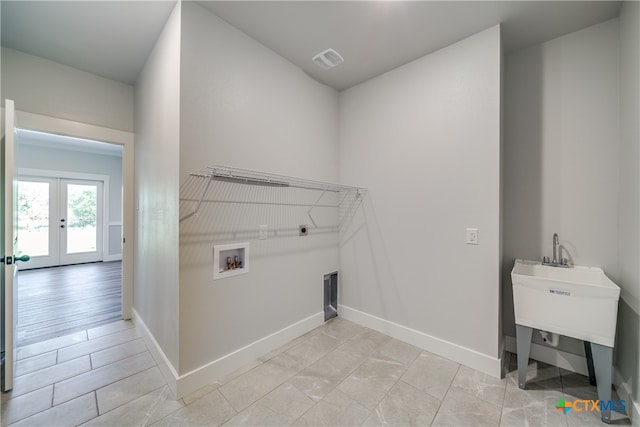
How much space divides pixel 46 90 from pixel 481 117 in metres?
3.96

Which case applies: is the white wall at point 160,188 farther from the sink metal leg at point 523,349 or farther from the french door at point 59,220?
the french door at point 59,220

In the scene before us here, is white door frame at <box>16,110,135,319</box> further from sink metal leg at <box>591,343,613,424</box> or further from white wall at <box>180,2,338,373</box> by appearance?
sink metal leg at <box>591,343,613,424</box>

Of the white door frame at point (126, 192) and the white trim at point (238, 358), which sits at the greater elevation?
the white door frame at point (126, 192)

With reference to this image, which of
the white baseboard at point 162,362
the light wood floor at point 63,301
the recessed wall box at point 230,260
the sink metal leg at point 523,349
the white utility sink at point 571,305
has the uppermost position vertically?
the recessed wall box at point 230,260

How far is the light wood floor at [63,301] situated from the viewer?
2.67m

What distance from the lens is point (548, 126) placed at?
2.13 metres

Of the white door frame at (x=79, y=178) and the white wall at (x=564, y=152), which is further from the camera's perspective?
the white door frame at (x=79, y=178)

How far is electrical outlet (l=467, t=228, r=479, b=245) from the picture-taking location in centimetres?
205

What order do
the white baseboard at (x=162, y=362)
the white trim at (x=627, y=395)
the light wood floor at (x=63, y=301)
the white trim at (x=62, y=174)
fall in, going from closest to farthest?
the white trim at (x=627, y=395) < the white baseboard at (x=162, y=362) < the light wood floor at (x=63, y=301) < the white trim at (x=62, y=174)

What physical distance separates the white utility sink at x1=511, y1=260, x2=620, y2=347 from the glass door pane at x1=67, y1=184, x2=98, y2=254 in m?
8.00

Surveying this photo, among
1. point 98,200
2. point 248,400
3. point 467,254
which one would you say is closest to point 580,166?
point 467,254

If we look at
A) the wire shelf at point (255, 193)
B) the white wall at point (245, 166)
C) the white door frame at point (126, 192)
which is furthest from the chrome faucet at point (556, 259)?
the white door frame at point (126, 192)

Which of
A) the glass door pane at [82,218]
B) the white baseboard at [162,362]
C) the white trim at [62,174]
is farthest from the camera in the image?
the glass door pane at [82,218]

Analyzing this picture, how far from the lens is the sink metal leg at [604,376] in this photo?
1.50 m
